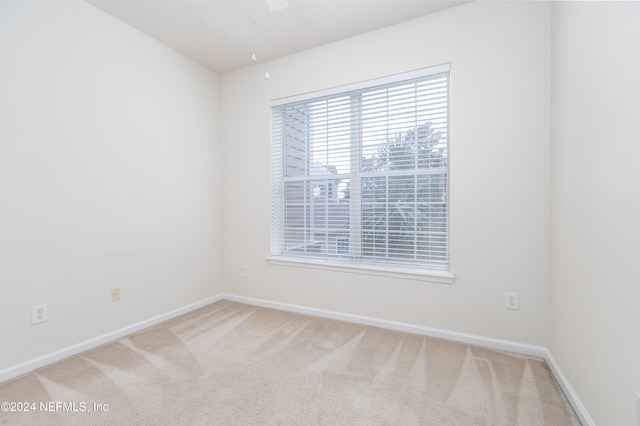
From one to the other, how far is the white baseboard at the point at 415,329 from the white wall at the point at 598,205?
0.75 ft

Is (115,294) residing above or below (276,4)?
below

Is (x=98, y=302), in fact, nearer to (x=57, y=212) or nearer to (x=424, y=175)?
(x=57, y=212)

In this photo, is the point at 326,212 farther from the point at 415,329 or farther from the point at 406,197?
the point at 415,329

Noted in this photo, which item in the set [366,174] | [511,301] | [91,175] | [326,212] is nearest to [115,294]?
[91,175]

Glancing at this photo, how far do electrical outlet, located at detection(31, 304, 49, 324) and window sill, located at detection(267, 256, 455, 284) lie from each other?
1766mm

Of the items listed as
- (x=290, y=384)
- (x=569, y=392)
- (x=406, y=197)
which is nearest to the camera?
(x=569, y=392)

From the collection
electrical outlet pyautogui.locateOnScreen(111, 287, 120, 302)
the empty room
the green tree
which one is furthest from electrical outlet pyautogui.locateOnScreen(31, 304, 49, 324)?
the green tree

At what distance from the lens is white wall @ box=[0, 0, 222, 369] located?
1.85 meters

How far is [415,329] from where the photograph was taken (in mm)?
2426

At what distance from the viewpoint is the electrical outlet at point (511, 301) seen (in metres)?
2.10

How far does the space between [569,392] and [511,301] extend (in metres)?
0.63

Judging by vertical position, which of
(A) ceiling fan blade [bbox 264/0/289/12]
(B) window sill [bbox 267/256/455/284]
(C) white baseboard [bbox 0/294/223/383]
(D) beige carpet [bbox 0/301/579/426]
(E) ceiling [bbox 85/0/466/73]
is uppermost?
(E) ceiling [bbox 85/0/466/73]

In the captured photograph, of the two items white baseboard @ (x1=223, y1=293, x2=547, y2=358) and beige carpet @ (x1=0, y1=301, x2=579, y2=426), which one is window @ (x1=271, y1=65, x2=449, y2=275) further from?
beige carpet @ (x1=0, y1=301, x2=579, y2=426)

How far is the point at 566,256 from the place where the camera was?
170cm
